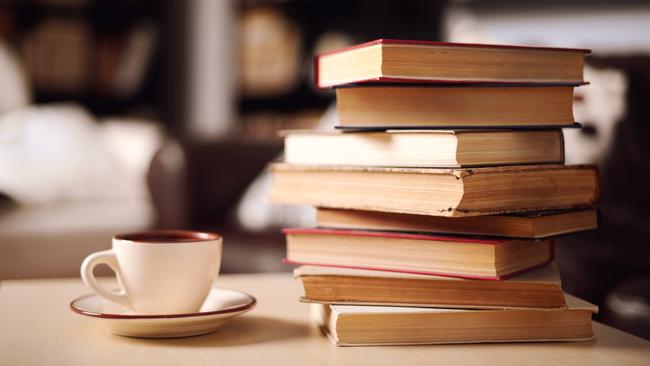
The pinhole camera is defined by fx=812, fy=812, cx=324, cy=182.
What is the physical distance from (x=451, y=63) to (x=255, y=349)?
1.05 ft

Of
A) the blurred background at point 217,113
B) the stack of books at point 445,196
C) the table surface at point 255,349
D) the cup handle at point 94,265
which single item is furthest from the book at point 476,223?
the blurred background at point 217,113

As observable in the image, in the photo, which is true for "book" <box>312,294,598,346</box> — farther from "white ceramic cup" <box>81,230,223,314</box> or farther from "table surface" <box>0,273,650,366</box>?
"white ceramic cup" <box>81,230,223,314</box>

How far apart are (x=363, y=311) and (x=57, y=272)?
1792 mm

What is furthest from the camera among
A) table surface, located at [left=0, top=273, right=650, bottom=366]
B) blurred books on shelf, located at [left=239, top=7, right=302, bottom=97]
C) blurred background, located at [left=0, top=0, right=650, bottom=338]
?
blurred books on shelf, located at [left=239, top=7, right=302, bottom=97]

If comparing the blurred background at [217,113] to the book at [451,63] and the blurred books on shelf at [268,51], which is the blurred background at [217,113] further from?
the book at [451,63]

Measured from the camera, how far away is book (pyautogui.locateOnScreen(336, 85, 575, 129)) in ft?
2.59

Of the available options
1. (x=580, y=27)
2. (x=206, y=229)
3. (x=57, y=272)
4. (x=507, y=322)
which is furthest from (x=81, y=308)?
(x=580, y=27)

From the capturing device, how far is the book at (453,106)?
0.79m

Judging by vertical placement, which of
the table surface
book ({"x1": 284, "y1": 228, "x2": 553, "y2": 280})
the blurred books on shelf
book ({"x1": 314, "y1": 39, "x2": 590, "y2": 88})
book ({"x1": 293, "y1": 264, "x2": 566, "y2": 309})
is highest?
the blurred books on shelf

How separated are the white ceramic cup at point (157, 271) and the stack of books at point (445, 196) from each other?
0.33ft

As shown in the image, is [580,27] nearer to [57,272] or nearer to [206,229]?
[206,229]

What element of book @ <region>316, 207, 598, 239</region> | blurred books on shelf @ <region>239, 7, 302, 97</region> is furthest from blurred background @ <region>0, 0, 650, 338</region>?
book @ <region>316, 207, 598, 239</region>

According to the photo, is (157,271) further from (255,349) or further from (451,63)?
(451,63)

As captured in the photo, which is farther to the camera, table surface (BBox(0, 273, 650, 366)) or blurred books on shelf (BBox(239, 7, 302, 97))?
blurred books on shelf (BBox(239, 7, 302, 97))
